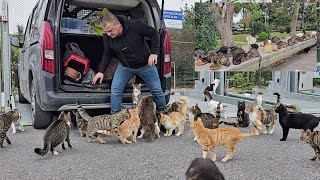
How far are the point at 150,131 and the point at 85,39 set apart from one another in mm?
2217

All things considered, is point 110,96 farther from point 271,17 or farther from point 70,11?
point 271,17

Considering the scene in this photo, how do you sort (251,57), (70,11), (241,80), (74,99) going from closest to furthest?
1. (74,99)
2. (70,11)
3. (251,57)
4. (241,80)

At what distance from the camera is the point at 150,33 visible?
15.8 feet

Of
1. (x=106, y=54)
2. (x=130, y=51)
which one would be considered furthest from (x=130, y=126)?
(x=106, y=54)

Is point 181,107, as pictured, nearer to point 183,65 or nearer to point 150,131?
point 150,131

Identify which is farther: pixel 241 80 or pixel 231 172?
pixel 241 80

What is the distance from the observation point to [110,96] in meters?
4.94

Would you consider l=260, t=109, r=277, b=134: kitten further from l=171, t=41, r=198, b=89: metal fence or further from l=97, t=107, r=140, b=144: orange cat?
l=171, t=41, r=198, b=89: metal fence

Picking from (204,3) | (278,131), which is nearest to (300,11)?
(204,3)

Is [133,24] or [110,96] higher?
[133,24]

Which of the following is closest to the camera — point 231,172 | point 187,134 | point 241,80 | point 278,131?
point 231,172

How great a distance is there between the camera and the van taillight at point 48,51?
15.1 ft

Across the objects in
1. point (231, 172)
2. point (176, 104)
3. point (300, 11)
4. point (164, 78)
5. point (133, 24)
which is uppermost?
point (300, 11)

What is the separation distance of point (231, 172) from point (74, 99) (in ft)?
7.50
